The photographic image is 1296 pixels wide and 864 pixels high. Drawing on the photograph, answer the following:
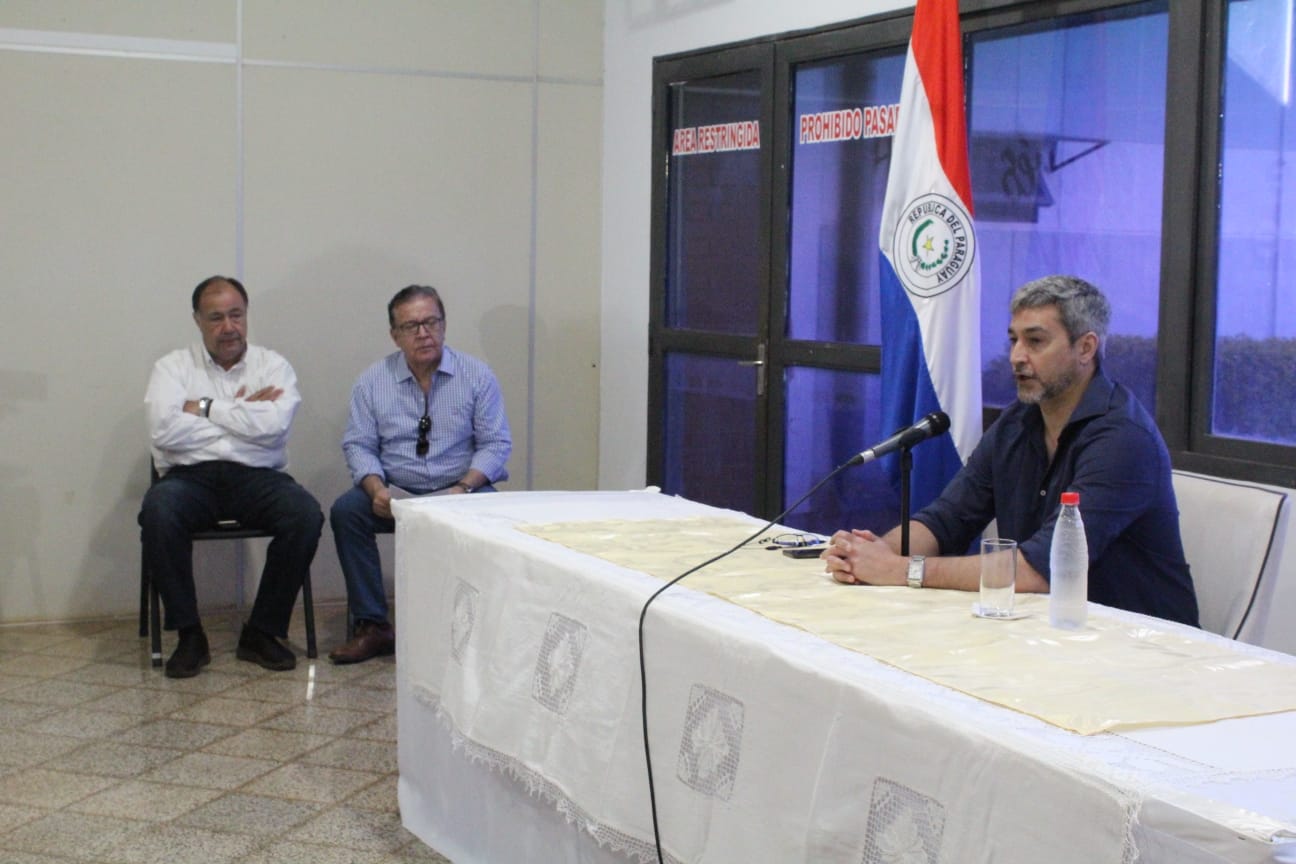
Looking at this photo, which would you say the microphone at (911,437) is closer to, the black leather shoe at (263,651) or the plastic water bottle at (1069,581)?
the plastic water bottle at (1069,581)

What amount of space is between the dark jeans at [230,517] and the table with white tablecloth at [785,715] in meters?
1.69

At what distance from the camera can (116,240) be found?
17.3 feet

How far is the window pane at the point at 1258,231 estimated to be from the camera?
3.32 meters

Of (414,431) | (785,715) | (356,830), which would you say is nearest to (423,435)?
(414,431)

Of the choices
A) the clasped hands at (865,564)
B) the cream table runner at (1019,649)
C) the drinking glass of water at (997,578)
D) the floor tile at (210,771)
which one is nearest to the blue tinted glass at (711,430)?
the floor tile at (210,771)

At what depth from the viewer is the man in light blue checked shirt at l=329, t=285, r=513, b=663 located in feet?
16.2

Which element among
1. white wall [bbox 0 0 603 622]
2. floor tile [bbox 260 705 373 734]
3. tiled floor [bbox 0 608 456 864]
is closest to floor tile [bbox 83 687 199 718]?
tiled floor [bbox 0 608 456 864]

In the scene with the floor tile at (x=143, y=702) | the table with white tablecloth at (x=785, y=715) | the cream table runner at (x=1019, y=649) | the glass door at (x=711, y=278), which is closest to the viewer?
the table with white tablecloth at (x=785, y=715)

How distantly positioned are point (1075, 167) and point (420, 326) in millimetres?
2225

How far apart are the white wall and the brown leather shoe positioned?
0.85 meters

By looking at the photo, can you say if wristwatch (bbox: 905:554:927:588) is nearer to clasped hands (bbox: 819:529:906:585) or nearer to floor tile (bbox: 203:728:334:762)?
clasped hands (bbox: 819:529:906:585)

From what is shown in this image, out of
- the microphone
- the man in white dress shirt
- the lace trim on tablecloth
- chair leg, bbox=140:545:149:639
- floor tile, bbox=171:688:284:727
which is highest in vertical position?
the microphone

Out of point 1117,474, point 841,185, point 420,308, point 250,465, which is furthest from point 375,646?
point 1117,474

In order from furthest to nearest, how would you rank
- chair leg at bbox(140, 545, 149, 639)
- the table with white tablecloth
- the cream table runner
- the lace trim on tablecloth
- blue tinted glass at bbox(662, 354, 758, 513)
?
blue tinted glass at bbox(662, 354, 758, 513) < chair leg at bbox(140, 545, 149, 639) < the lace trim on tablecloth < the cream table runner < the table with white tablecloth
